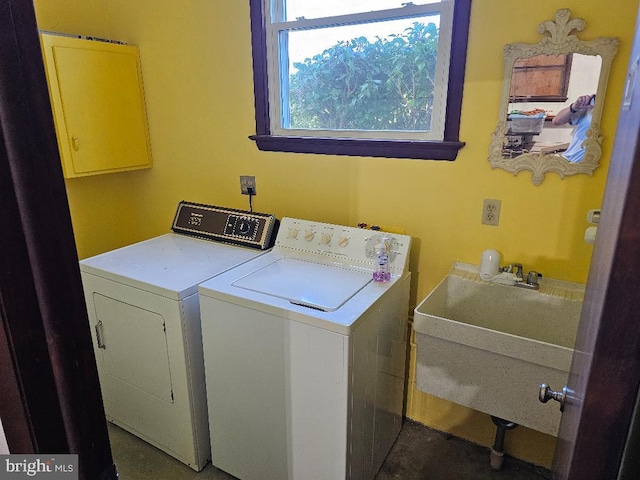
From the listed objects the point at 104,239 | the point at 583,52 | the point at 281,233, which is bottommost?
the point at 104,239

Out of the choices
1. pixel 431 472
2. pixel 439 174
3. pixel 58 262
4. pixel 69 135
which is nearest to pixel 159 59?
pixel 69 135

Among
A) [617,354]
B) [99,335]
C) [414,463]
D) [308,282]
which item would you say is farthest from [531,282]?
[99,335]

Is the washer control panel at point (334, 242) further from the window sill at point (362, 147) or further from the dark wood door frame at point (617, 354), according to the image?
the dark wood door frame at point (617, 354)

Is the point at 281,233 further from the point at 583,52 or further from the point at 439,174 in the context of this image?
the point at 583,52

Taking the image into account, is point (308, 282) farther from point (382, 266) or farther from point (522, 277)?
point (522, 277)

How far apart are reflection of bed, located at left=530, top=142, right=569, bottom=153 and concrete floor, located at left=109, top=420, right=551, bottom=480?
1368 millimetres

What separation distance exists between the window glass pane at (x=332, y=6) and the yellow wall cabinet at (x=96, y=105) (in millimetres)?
1053

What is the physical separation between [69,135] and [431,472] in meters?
2.46

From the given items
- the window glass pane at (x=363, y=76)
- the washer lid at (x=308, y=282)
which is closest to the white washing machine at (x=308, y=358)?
the washer lid at (x=308, y=282)

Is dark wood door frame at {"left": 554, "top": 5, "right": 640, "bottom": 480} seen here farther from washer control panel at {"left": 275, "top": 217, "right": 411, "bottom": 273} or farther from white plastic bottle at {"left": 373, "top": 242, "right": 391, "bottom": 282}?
washer control panel at {"left": 275, "top": 217, "right": 411, "bottom": 273}

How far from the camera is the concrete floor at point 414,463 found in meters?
1.89

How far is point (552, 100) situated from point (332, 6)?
1055mm

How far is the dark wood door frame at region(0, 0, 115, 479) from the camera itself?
0.47m

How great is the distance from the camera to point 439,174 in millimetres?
1854
